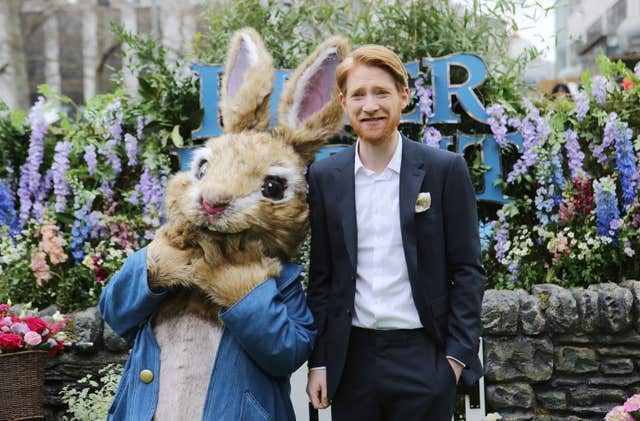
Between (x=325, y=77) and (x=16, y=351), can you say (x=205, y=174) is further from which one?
(x=16, y=351)

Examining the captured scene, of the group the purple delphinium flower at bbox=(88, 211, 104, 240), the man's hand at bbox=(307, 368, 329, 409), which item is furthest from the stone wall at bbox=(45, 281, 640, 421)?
the purple delphinium flower at bbox=(88, 211, 104, 240)

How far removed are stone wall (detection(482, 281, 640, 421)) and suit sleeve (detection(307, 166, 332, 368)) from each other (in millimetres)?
1577

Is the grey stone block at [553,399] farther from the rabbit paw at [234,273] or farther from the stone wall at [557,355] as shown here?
the rabbit paw at [234,273]

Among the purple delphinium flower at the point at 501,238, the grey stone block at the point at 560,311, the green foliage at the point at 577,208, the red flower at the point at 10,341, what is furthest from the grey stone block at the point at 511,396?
the red flower at the point at 10,341

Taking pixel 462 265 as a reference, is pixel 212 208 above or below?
above

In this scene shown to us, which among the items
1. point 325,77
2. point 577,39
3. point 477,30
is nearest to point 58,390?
point 325,77

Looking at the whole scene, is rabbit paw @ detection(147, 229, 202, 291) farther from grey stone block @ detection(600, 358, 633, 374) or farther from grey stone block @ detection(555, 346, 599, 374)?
grey stone block @ detection(600, 358, 633, 374)

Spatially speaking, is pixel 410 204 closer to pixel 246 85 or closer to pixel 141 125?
pixel 246 85

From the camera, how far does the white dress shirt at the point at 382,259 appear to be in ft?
7.14

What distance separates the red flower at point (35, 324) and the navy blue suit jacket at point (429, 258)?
196cm

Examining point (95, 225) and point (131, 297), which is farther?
point (95, 225)

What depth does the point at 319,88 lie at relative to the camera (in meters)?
2.57

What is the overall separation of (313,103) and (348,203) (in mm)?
536

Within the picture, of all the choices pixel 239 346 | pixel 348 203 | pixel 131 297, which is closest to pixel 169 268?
pixel 131 297
